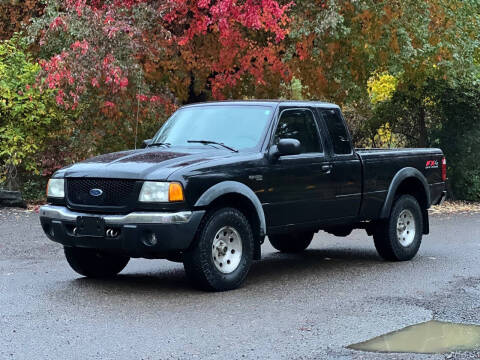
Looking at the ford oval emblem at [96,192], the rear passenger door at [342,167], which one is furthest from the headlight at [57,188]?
the rear passenger door at [342,167]

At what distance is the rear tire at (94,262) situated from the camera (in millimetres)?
9477

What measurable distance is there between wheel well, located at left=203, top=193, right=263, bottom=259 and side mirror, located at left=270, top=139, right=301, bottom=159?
24.4 inches

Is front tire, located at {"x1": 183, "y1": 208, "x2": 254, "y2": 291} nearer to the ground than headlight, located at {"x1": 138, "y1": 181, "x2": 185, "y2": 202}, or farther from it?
nearer to the ground

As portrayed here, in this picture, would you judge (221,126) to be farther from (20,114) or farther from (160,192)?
(20,114)

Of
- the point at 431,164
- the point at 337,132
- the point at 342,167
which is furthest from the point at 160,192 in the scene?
the point at 431,164

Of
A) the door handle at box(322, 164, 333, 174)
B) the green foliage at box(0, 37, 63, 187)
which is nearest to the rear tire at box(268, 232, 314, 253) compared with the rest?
the door handle at box(322, 164, 333, 174)

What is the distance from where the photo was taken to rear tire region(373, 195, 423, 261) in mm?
11016

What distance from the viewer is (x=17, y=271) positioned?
10.3 m

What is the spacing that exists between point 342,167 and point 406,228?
160cm

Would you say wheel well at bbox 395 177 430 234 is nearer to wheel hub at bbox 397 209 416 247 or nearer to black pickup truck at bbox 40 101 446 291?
black pickup truck at bbox 40 101 446 291

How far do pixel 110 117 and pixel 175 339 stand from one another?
467 inches

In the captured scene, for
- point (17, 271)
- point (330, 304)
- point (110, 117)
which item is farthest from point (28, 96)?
point (330, 304)

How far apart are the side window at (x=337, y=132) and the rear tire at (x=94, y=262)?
2708 mm

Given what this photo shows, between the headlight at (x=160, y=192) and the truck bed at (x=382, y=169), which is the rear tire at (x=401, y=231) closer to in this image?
the truck bed at (x=382, y=169)
